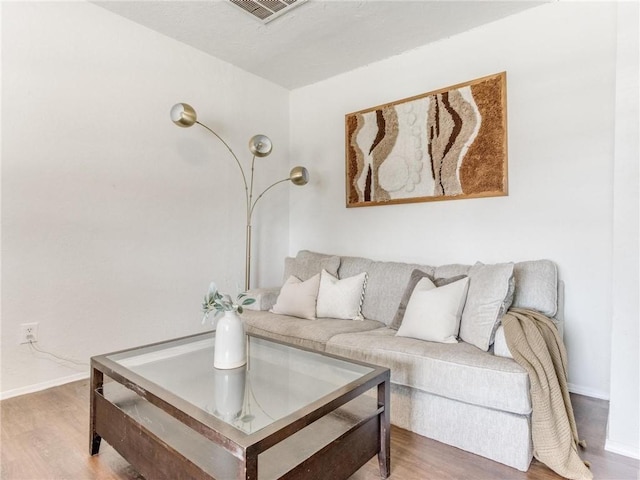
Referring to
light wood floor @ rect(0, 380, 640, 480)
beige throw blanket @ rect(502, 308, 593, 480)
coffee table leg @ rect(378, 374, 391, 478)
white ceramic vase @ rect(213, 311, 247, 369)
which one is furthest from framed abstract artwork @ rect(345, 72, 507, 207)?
white ceramic vase @ rect(213, 311, 247, 369)

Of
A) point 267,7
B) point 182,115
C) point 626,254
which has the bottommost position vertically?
point 626,254

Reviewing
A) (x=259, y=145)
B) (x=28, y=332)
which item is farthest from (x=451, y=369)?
(x=28, y=332)

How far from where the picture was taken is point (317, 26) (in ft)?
8.57

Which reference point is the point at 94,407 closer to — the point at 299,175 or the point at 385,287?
the point at 385,287

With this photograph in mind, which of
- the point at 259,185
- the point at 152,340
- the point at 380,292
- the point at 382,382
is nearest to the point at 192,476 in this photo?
the point at 382,382

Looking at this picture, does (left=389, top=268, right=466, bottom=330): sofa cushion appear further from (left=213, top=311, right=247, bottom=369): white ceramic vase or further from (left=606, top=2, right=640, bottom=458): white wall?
(left=213, top=311, right=247, bottom=369): white ceramic vase

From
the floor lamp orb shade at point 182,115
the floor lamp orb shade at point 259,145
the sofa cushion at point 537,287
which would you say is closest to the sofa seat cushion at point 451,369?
the sofa cushion at point 537,287

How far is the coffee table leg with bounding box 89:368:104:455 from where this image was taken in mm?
1556

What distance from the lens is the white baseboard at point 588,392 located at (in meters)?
2.15

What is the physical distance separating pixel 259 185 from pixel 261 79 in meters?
1.02

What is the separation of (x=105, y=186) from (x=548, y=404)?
2795mm

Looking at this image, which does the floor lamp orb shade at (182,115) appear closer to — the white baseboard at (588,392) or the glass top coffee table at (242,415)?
the glass top coffee table at (242,415)

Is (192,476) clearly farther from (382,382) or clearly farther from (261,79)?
(261,79)

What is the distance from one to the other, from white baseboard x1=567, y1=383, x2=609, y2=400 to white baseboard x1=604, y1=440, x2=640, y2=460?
642 mm
